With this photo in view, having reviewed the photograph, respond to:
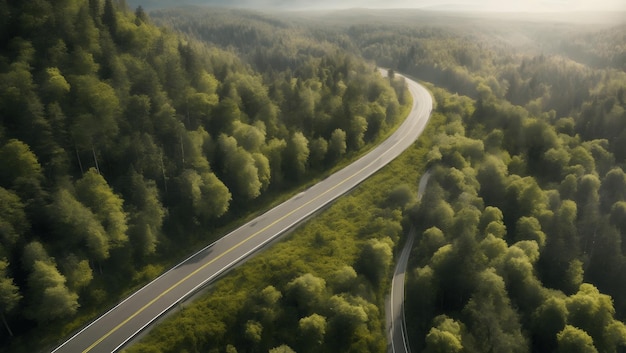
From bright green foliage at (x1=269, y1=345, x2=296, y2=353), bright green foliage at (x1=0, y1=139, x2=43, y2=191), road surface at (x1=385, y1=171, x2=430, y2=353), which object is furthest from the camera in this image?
road surface at (x1=385, y1=171, x2=430, y2=353)

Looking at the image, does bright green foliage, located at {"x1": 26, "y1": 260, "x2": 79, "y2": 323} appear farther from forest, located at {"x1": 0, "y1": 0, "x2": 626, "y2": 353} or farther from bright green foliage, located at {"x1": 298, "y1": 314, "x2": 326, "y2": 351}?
bright green foliage, located at {"x1": 298, "y1": 314, "x2": 326, "y2": 351}

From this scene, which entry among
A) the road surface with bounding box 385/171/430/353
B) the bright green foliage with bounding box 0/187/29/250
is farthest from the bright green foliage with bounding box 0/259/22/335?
the road surface with bounding box 385/171/430/353

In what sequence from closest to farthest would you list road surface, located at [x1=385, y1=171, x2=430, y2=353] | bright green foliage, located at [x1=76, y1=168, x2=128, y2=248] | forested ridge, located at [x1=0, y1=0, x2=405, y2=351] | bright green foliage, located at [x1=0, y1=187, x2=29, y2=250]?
bright green foliage, located at [x1=0, y1=187, x2=29, y2=250] → forested ridge, located at [x1=0, y1=0, x2=405, y2=351] → road surface, located at [x1=385, y1=171, x2=430, y2=353] → bright green foliage, located at [x1=76, y1=168, x2=128, y2=248]

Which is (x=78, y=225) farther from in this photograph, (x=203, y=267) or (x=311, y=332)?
(x=311, y=332)

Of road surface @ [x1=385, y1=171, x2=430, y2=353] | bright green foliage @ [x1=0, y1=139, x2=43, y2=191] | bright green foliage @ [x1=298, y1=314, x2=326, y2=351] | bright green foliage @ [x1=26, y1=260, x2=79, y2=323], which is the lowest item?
road surface @ [x1=385, y1=171, x2=430, y2=353]

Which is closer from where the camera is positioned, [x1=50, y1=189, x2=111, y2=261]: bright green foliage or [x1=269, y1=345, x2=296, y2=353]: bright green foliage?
[x1=269, y1=345, x2=296, y2=353]: bright green foliage

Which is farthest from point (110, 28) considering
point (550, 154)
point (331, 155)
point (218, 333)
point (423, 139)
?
point (550, 154)

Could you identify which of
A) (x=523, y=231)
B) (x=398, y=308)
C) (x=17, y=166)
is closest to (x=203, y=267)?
(x=17, y=166)
